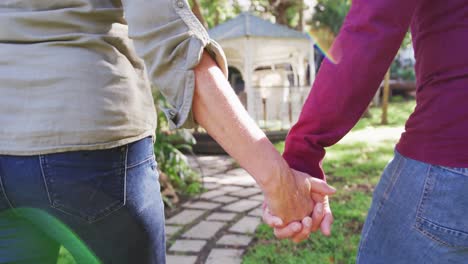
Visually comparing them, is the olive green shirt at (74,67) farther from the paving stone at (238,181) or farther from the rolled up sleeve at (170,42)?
the paving stone at (238,181)

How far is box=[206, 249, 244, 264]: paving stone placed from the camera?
292 centimetres

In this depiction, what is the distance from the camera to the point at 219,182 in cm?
509

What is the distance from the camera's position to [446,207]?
1048mm

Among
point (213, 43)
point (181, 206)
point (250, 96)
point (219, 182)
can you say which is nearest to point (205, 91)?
point (213, 43)

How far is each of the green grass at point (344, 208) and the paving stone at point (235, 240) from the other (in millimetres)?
72

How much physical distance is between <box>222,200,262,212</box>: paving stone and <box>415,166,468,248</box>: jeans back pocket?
2953 millimetres

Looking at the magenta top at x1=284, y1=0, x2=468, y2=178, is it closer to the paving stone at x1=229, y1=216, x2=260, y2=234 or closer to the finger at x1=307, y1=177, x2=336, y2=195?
the finger at x1=307, y1=177, x2=336, y2=195

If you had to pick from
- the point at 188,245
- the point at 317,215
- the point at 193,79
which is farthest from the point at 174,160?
the point at 193,79

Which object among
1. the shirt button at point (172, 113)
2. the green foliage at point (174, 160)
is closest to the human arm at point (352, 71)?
the shirt button at point (172, 113)

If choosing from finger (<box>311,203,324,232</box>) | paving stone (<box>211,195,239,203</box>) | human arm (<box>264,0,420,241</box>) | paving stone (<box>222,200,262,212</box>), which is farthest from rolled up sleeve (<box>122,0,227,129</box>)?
paving stone (<box>211,195,239,203</box>)

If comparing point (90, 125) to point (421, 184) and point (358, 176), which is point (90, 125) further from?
point (358, 176)

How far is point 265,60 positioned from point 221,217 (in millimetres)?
7014

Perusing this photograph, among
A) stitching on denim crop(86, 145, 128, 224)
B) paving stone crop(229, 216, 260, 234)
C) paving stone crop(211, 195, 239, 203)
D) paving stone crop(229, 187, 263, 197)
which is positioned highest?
stitching on denim crop(86, 145, 128, 224)

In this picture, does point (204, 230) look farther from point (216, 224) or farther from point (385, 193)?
point (385, 193)
